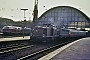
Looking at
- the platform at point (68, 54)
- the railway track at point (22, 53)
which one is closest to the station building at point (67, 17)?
the railway track at point (22, 53)

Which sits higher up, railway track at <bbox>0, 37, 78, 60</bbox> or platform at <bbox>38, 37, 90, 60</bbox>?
platform at <bbox>38, 37, 90, 60</bbox>

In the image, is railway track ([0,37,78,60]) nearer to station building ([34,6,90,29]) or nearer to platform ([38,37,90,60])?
platform ([38,37,90,60])

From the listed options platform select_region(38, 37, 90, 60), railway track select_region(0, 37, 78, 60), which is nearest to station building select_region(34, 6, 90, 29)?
railway track select_region(0, 37, 78, 60)

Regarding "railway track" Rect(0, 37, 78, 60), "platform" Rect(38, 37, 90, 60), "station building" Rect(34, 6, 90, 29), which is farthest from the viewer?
"station building" Rect(34, 6, 90, 29)

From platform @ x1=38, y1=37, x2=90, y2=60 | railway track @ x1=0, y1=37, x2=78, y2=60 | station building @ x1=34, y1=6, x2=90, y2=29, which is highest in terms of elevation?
station building @ x1=34, y1=6, x2=90, y2=29

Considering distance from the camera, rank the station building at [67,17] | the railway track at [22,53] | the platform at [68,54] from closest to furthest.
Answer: the platform at [68,54], the railway track at [22,53], the station building at [67,17]

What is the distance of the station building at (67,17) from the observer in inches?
4705

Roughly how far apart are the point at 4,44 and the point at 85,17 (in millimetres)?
97607

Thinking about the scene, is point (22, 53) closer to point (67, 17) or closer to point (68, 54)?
point (68, 54)

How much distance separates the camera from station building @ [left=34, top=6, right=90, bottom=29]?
11950cm

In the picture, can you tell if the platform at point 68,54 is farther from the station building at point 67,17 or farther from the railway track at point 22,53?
the station building at point 67,17

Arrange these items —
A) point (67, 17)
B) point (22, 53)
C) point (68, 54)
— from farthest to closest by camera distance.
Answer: point (67, 17) < point (22, 53) < point (68, 54)

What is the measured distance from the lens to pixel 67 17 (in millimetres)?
119938

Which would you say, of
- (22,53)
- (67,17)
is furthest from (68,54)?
(67,17)
